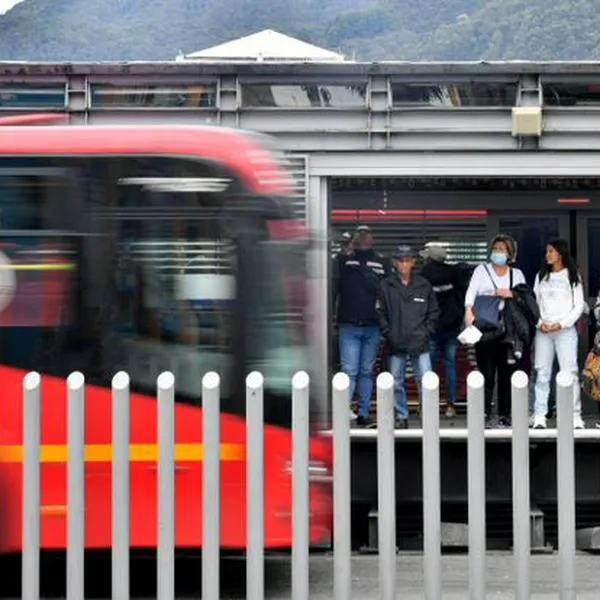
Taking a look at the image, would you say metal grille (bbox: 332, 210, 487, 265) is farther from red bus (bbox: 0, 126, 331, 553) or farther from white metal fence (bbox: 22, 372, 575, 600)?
white metal fence (bbox: 22, 372, 575, 600)

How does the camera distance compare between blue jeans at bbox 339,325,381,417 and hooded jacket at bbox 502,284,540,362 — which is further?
blue jeans at bbox 339,325,381,417

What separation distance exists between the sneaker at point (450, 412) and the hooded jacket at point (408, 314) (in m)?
0.69

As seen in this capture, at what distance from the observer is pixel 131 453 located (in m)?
6.97

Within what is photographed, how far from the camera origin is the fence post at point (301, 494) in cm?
526

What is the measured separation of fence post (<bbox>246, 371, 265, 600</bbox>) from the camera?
5.27 m

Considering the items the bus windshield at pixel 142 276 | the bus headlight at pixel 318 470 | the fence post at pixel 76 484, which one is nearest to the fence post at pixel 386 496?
the fence post at pixel 76 484

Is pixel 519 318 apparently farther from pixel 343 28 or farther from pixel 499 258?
pixel 343 28

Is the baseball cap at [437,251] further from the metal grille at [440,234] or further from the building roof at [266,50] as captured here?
the building roof at [266,50]

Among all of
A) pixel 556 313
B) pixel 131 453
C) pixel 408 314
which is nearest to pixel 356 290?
pixel 408 314

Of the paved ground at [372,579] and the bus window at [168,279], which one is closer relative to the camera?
the bus window at [168,279]

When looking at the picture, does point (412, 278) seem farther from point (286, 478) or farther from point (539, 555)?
point (286, 478)

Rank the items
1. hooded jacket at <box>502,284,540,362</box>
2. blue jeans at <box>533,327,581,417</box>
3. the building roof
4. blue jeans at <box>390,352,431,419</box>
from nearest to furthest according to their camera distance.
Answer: blue jeans at <box>533,327,581,417</box> < hooded jacket at <box>502,284,540,362</box> < blue jeans at <box>390,352,431,419</box> < the building roof

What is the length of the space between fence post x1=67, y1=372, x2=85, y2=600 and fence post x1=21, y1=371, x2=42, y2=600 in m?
0.14

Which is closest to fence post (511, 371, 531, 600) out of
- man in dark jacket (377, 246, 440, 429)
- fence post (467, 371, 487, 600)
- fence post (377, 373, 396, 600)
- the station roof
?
fence post (467, 371, 487, 600)
